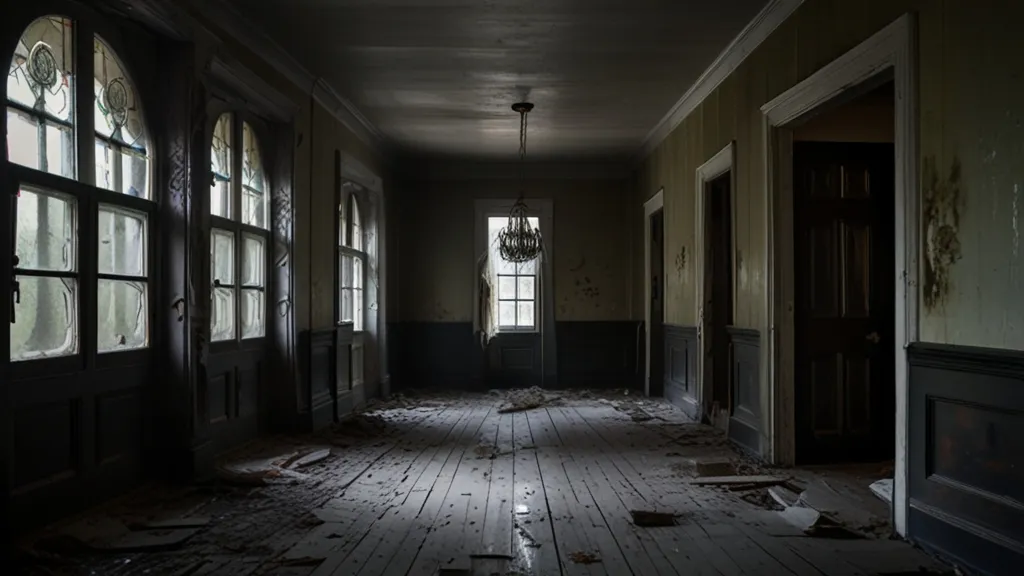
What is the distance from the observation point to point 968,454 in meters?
2.90

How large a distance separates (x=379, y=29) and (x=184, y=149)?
1.63 m

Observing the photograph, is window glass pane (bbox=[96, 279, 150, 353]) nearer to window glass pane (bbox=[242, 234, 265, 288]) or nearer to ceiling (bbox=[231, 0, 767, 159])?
window glass pane (bbox=[242, 234, 265, 288])

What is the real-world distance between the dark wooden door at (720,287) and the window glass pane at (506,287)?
4.11m

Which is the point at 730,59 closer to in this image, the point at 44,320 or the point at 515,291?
the point at 44,320

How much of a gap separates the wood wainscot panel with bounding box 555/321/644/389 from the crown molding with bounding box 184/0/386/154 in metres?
3.87

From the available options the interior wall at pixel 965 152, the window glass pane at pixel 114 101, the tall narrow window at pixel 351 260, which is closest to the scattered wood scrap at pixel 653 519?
the interior wall at pixel 965 152

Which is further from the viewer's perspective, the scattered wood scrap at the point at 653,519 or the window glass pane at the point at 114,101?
the window glass pane at the point at 114,101

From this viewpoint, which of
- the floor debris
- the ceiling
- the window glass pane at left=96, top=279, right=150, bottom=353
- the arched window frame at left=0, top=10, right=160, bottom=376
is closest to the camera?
the floor debris

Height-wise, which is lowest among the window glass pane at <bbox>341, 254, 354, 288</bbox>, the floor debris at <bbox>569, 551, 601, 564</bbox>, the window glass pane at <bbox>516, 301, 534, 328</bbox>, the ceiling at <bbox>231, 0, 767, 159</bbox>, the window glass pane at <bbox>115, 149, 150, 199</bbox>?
the floor debris at <bbox>569, 551, 601, 564</bbox>

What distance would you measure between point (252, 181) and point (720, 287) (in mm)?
4139

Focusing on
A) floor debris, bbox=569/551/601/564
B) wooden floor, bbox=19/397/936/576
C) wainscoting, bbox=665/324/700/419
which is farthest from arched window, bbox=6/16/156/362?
wainscoting, bbox=665/324/700/419

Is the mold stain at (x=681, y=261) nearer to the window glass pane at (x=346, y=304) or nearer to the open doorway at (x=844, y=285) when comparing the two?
the open doorway at (x=844, y=285)

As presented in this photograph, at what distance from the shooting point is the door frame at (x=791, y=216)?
10.6 feet

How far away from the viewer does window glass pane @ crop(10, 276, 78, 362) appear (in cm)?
324
